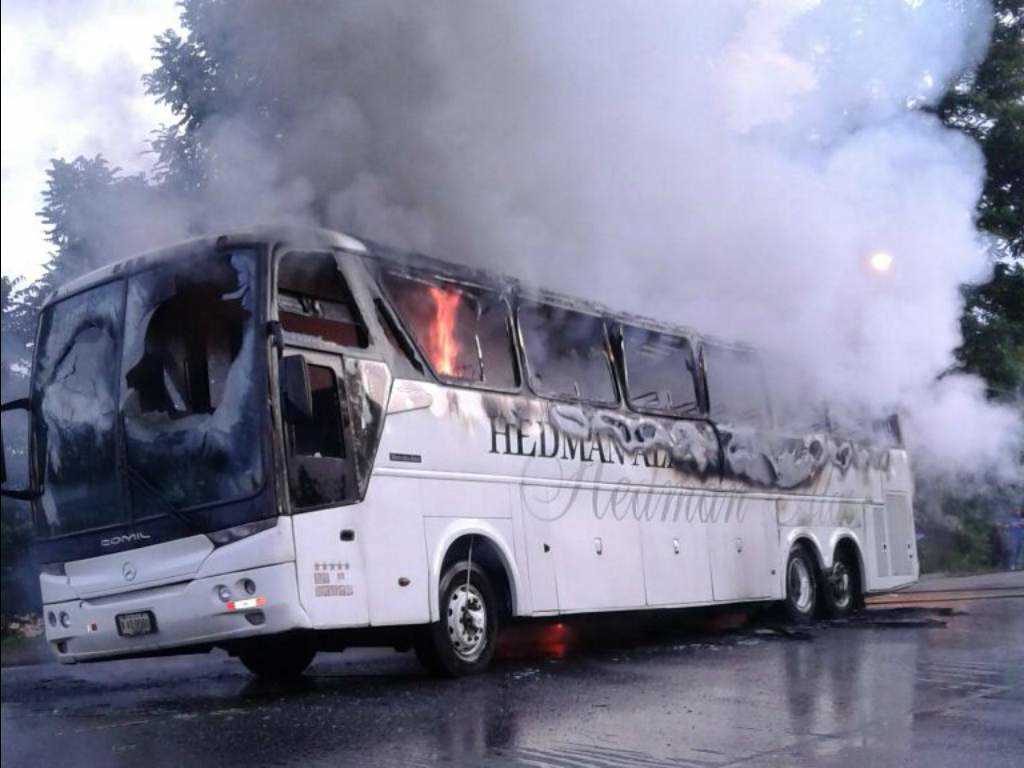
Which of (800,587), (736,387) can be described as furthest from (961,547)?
(736,387)

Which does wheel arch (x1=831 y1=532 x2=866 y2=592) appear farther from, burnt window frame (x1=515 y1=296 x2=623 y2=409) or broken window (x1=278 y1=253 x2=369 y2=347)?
broken window (x1=278 y1=253 x2=369 y2=347)

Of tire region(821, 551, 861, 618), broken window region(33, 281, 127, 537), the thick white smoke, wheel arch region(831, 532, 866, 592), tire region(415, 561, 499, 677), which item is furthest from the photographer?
wheel arch region(831, 532, 866, 592)

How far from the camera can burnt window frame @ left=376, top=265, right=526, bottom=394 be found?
8523mm

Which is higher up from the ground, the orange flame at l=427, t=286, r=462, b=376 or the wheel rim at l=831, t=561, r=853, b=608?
the orange flame at l=427, t=286, r=462, b=376

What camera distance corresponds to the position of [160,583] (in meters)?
7.64

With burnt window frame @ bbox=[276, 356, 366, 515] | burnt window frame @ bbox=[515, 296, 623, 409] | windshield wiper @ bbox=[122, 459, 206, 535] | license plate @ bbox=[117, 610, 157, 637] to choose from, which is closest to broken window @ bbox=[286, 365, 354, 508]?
burnt window frame @ bbox=[276, 356, 366, 515]

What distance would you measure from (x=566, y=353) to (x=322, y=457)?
3.01 meters

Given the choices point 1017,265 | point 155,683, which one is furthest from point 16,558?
point 1017,265

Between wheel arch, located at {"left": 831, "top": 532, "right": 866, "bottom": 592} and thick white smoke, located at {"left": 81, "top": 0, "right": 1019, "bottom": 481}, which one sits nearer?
thick white smoke, located at {"left": 81, "top": 0, "right": 1019, "bottom": 481}

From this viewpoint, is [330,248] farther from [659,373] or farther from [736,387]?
[736,387]

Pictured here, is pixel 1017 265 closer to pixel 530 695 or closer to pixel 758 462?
pixel 758 462

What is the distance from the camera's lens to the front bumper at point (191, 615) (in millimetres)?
7305

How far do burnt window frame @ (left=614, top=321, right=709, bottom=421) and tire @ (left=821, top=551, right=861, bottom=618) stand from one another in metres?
3.04

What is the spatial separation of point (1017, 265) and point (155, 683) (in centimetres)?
1138
